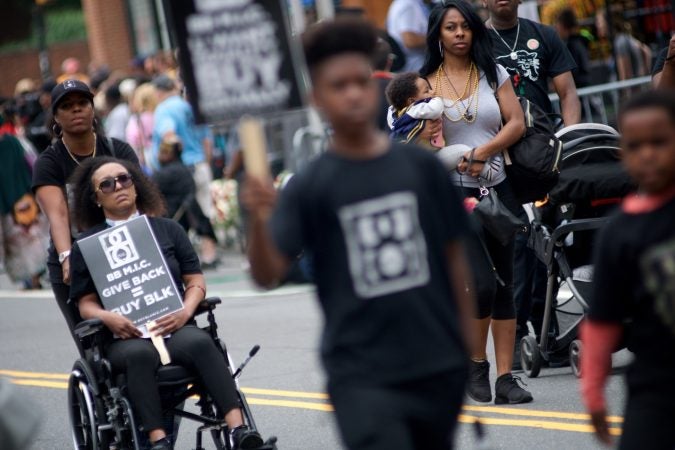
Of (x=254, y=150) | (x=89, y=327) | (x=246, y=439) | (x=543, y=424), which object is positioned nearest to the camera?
(x=254, y=150)

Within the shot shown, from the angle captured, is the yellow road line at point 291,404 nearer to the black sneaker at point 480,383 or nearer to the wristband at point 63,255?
the black sneaker at point 480,383

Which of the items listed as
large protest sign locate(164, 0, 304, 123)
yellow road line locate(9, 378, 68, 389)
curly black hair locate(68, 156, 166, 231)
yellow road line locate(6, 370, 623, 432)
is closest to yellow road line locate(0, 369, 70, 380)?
yellow road line locate(6, 370, 623, 432)

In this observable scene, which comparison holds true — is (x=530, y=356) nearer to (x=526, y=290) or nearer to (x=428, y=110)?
(x=526, y=290)

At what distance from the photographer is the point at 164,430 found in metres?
6.95

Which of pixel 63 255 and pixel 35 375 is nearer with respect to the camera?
pixel 63 255

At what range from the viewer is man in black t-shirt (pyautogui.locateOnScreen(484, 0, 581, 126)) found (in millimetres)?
8969

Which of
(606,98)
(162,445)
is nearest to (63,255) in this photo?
(162,445)

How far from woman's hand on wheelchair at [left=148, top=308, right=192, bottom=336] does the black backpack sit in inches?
77.9

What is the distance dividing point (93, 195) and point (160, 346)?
3.05ft

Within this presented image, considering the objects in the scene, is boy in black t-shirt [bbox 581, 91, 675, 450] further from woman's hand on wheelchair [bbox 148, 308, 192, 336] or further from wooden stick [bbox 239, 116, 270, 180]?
woman's hand on wheelchair [bbox 148, 308, 192, 336]

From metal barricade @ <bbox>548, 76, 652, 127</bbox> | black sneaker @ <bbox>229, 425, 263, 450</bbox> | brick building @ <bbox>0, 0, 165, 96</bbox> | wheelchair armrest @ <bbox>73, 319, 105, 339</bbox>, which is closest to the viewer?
black sneaker @ <bbox>229, 425, 263, 450</bbox>

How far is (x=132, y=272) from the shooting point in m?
7.30

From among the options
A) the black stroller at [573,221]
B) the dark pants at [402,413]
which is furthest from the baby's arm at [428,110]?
the dark pants at [402,413]

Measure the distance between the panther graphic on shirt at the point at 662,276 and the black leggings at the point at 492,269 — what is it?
10.5 feet
